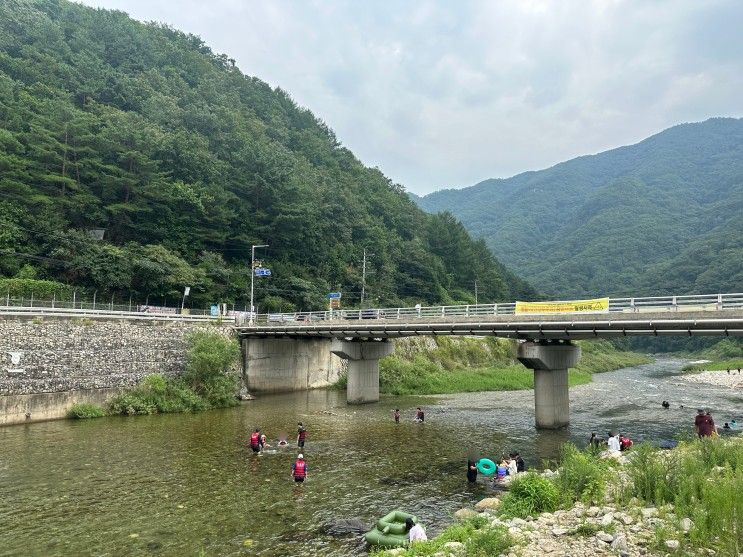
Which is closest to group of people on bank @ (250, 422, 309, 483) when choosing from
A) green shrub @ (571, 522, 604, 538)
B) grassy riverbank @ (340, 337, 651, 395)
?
green shrub @ (571, 522, 604, 538)

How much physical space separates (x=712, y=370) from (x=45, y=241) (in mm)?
102185

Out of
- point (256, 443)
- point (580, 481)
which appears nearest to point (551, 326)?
point (580, 481)

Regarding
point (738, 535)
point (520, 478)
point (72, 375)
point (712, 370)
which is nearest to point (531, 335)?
point (520, 478)

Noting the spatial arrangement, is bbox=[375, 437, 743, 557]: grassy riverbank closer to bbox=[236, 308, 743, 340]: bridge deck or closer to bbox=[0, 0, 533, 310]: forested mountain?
bbox=[236, 308, 743, 340]: bridge deck

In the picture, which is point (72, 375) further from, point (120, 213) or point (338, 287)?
point (338, 287)

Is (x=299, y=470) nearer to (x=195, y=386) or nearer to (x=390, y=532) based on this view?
(x=390, y=532)

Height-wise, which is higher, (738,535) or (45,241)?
(45,241)

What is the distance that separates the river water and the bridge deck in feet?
21.0

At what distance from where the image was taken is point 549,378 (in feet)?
109

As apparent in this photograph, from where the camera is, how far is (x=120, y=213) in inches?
2365

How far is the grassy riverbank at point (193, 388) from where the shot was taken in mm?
35469

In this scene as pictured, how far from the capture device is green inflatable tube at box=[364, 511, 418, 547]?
557 inches

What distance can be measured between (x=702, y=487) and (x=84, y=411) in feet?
114

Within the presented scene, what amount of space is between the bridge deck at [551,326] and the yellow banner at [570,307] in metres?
1.18
